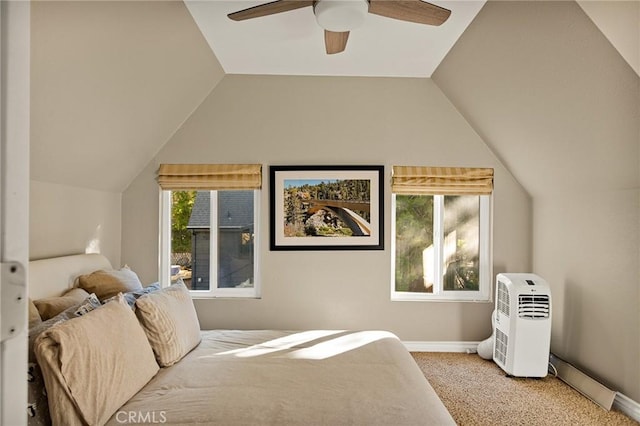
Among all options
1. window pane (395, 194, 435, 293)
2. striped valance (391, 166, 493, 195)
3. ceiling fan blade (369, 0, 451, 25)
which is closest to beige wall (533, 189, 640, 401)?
striped valance (391, 166, 493, 195)

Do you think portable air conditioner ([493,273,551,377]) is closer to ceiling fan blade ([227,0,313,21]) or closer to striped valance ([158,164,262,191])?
striped valance ([158,164,262,191])

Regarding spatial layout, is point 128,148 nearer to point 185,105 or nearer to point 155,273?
point 185,105

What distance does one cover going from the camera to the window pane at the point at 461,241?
386 centimetres

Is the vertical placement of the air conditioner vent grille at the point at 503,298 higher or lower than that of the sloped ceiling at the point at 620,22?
lower

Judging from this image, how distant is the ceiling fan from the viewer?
188 centimetres

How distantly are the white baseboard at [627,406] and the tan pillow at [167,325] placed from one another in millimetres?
2828

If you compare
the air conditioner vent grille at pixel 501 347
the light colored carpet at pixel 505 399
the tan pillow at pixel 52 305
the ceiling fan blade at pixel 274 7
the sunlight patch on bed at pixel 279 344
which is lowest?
the light colored carpet at pixel 505 399

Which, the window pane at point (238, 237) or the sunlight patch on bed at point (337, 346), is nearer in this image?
the sunlight patch on bed at point (337, 346)

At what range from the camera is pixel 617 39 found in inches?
75.2

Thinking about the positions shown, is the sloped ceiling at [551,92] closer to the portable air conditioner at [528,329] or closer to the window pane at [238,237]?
the portable air conditioner at [528,329]

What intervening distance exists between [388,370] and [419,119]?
96.5 inches

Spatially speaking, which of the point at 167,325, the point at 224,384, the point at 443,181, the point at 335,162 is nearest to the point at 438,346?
the point at 443,181

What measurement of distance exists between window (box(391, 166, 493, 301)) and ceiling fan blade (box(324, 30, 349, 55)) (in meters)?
1.69

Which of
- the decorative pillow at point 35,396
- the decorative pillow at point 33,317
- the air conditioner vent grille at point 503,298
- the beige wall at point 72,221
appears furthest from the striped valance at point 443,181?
the decorative pillow at point 35,396
